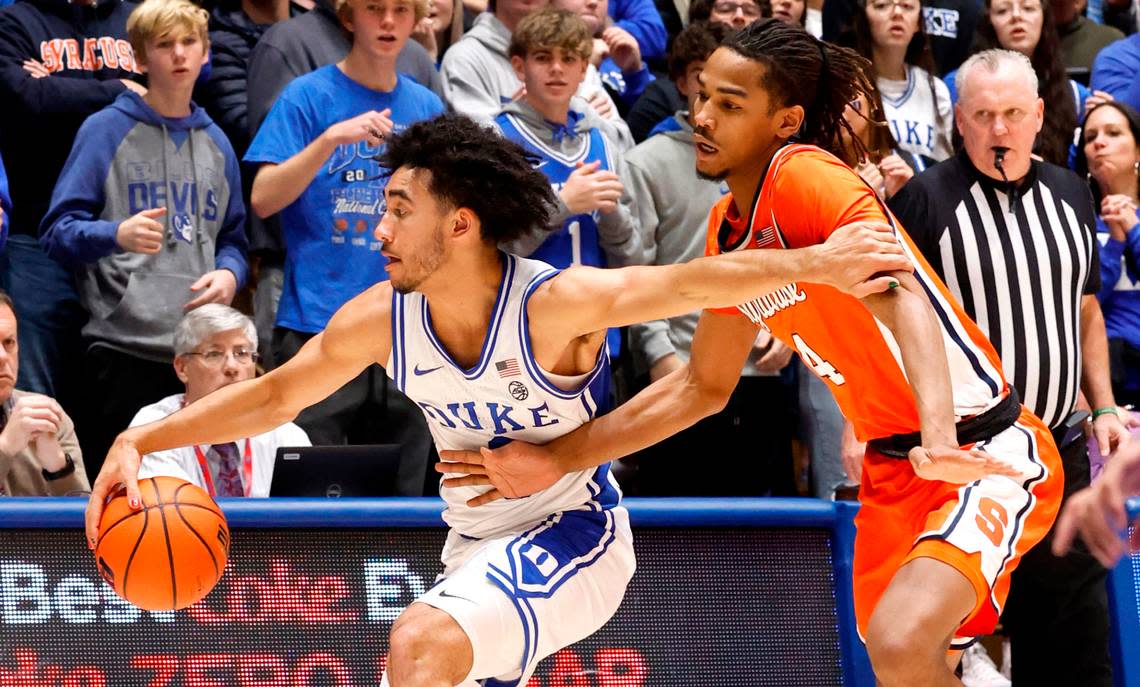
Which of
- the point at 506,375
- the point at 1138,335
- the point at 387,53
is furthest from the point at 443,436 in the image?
the point at 1138,335

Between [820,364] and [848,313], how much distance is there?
233 mm

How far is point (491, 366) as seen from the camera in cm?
407

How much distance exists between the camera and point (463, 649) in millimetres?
3768

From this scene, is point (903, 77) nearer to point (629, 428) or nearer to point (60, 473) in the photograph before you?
point (629, 428)

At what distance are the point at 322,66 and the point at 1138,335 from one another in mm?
3699

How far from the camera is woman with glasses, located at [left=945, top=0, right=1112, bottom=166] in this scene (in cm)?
729

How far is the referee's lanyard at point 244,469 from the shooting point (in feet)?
17.9

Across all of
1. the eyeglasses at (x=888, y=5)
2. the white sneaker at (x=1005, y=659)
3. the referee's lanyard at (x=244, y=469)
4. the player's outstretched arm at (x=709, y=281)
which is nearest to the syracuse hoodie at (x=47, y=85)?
the referee's lanyard at (x=244, y=469)

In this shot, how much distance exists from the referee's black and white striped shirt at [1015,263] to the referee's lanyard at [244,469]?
96.3 inches

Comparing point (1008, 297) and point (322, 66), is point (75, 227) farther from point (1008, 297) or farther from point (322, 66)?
point (1008, 297)

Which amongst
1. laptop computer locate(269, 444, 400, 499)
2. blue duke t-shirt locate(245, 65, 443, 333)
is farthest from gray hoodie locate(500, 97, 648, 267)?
laptop computer locate(269, 444, 400, 499)

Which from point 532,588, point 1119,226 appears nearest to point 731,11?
point 1119,226

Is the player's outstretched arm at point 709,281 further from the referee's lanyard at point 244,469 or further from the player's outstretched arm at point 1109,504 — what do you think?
the referee's lanyard at point 244,469

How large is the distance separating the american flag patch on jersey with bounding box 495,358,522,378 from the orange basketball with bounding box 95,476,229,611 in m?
0.91
